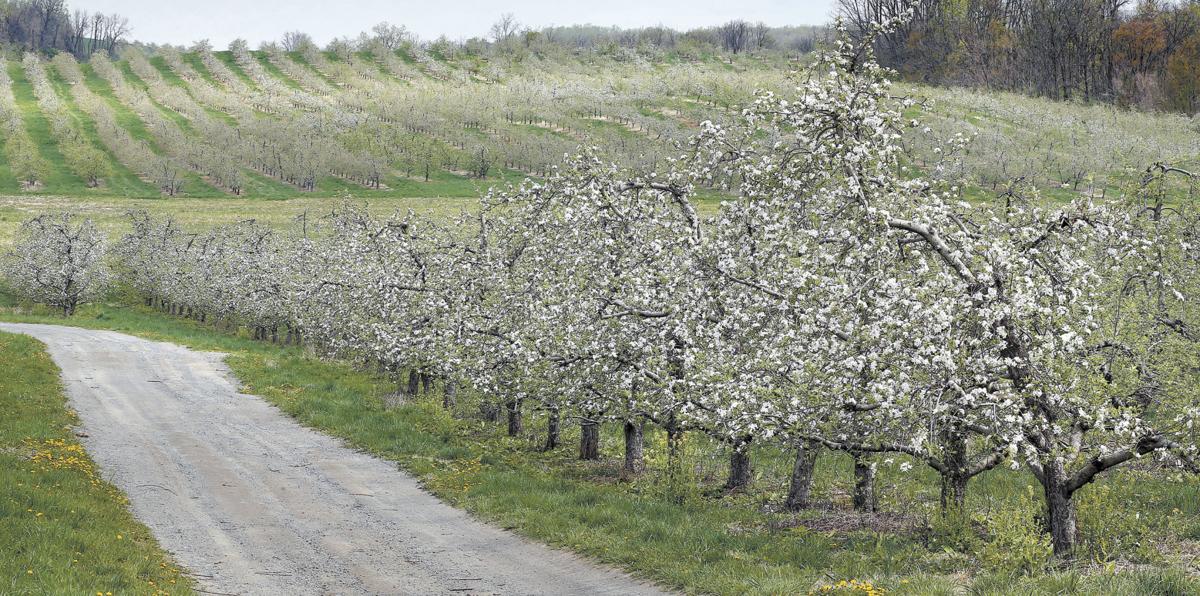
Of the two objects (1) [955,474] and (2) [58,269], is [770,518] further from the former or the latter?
(2) [58,269]

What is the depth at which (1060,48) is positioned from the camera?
119m

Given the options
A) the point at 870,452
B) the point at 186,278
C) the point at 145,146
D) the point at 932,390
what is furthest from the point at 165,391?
the point at 145,146

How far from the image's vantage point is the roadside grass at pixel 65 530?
1182 cm

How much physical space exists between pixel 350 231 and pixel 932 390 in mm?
30407

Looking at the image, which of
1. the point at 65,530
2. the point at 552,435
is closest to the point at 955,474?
the point at 552,435

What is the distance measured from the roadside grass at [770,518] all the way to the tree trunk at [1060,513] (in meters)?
0.31

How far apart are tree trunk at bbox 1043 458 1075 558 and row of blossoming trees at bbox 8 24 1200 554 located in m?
0.03

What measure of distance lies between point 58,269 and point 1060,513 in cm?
7291

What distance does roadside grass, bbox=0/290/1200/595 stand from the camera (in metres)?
11.2

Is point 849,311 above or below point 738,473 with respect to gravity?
above

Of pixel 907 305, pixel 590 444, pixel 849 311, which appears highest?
pixel 907 305

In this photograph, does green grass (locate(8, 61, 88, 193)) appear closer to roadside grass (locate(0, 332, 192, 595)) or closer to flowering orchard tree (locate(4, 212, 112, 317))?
flowering orchard tree (locate(4, 212, 112, 317))

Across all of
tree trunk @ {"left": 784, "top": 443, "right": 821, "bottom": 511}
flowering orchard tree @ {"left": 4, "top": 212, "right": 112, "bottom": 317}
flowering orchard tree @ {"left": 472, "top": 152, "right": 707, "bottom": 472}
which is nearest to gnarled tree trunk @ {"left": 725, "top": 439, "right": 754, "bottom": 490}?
flowering orchard tree @ {"left": 472, "top": 152, "right": 707, "bottom": 472}

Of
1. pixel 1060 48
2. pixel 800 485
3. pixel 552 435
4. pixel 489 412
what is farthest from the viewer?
pixel 1060 48
